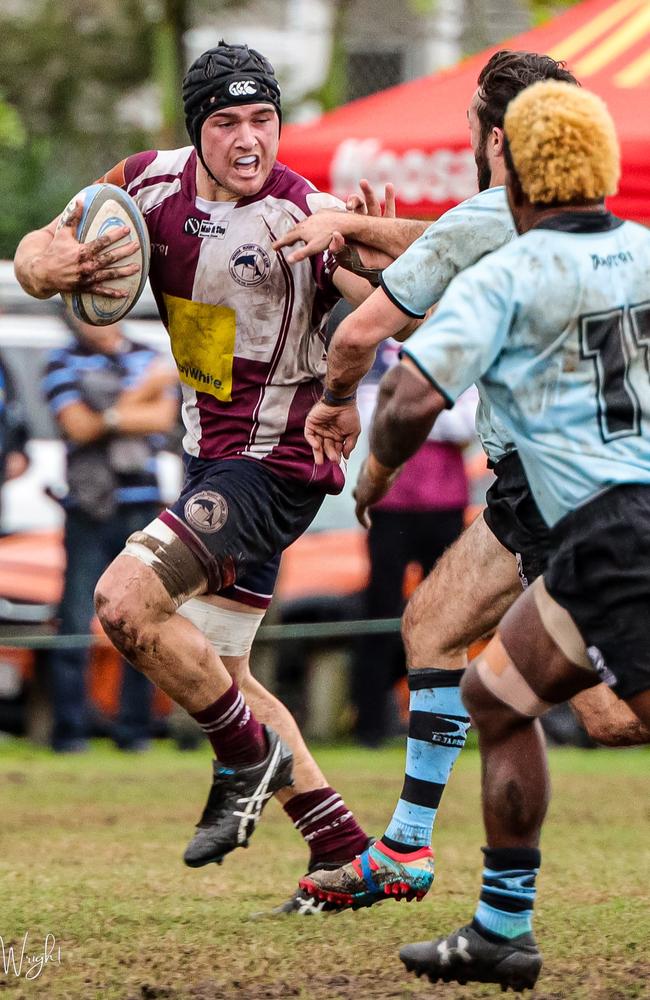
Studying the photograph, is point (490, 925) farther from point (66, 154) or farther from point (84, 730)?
point (66, 154)

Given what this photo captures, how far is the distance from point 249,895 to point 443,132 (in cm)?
452

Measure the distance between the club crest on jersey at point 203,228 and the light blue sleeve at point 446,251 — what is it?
930 millimetres

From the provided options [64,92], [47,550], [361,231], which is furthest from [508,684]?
[64,92]

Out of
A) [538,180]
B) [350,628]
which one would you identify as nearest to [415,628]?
[538,180]

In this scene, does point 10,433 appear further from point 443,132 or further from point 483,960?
point 483,960

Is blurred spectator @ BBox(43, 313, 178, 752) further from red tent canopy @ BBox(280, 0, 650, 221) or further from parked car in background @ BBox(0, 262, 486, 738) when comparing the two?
red tent canopy @ BBox(280, 0, 650, 221)

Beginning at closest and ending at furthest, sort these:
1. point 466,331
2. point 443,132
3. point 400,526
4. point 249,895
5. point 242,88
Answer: point 466,331 < point 242,88 < point 249,895 < point 443,132 < point 400,526

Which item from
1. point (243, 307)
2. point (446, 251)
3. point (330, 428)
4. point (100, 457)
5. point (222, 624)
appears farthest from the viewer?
point (100, 457)

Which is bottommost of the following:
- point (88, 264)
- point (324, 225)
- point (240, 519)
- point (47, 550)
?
point (47, 550)

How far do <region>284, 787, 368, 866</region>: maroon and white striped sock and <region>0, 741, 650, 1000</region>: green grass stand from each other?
240 millimetres

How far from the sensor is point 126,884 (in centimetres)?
607

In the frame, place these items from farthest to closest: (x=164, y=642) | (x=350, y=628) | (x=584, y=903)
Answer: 1. (x=350, y=628)
2. (x=584, y=903)
3. (x=164, y=642)

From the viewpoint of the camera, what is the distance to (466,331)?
3988 millimetres

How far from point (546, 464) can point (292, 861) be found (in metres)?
3.27
